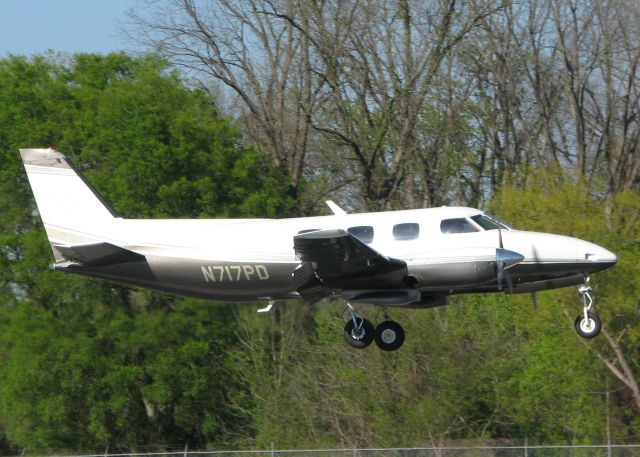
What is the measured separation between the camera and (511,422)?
33406 millimetres

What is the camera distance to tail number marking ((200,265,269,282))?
816 inches

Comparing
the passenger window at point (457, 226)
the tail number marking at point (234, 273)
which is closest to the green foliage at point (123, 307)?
the tail number marking at point (234, 273)

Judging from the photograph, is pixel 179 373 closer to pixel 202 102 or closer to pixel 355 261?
pixel 202 102

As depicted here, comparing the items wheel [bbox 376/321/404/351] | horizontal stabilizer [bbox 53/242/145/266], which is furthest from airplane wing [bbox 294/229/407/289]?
horizontal stabilizer [bbox 53/242/145/266]

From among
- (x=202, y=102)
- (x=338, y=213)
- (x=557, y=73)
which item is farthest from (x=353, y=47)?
(x=338, y=213)

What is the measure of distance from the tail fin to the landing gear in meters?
5.51

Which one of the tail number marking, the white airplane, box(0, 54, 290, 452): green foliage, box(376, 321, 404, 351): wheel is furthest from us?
box(0, 54, 290, 452): green foliage

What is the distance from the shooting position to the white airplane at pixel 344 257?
1961 centimetres

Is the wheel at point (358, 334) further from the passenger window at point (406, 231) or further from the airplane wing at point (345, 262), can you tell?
the passenger window at point (406, 231)

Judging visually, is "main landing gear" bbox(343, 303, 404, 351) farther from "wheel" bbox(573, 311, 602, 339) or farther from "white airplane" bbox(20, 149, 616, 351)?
"wheel" bbox(573, 311, 602, 339)

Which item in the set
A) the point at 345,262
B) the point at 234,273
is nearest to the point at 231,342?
the point at 234,273

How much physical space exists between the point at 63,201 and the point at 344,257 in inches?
270

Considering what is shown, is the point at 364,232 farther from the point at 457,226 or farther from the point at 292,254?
the point at 457,226

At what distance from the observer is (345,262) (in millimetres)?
19844
